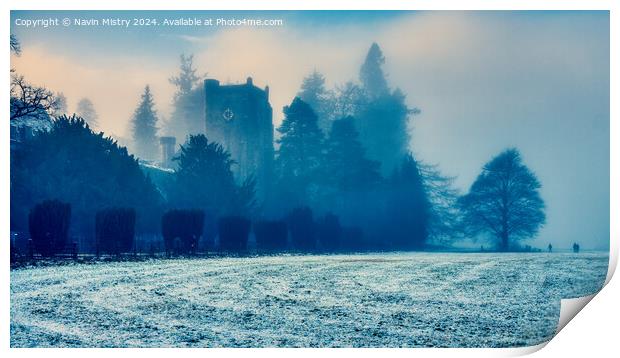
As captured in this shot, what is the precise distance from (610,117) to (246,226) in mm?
6169

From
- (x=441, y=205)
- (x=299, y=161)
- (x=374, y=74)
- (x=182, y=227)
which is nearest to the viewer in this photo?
(x=374, y=74)

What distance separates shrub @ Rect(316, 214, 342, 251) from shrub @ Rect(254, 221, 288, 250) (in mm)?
607

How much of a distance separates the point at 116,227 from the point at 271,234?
268 cm

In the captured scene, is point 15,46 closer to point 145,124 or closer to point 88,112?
point 88,112

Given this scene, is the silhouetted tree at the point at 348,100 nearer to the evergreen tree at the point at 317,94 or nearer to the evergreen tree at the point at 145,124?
the evergreen tree at the point at 317,94

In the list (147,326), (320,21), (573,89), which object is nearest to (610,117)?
(573,89)

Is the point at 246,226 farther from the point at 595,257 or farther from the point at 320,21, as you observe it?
the point at 595,257

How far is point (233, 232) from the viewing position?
50.7 feet

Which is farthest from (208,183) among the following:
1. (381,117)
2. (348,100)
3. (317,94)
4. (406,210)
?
(406,210)

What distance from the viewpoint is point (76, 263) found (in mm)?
15344

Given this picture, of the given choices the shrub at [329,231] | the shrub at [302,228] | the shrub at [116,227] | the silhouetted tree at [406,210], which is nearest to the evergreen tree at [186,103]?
the shrub at [116,227]

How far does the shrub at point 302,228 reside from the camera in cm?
1520

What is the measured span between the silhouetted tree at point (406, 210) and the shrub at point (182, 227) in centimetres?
331

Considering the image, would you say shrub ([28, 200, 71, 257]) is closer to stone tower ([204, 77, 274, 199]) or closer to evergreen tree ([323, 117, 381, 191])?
stone tower ([204, 77, 274, 199])
